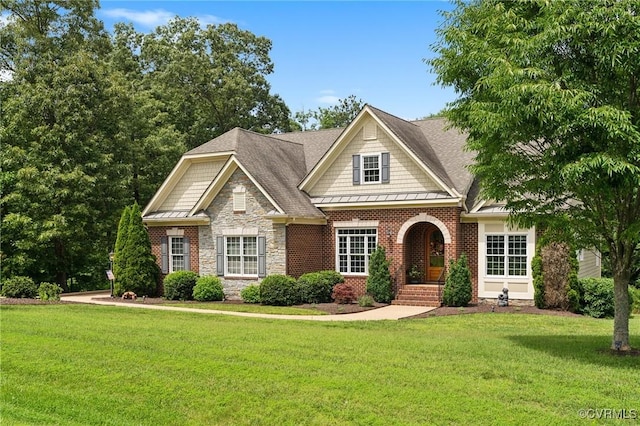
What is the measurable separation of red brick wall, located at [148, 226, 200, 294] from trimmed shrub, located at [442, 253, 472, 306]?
1041cm

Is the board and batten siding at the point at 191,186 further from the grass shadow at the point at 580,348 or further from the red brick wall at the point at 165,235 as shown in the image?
the grass shadow at the point at 580,348

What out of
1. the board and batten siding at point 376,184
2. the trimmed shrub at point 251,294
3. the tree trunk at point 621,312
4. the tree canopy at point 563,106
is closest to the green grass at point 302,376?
the tree trunk at point 621,312

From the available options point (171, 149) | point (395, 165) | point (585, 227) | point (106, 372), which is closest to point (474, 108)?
point (585, 227)

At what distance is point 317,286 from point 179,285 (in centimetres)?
582

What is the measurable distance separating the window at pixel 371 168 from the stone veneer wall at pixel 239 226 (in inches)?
151

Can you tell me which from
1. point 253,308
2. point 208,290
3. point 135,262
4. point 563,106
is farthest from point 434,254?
point 563,106

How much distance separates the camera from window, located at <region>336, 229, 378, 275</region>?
73.6 feet

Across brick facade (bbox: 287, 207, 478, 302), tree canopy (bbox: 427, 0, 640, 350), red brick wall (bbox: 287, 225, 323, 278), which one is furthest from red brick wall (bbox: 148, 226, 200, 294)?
tree canopy (bbox: 427, 0, 640, 350)

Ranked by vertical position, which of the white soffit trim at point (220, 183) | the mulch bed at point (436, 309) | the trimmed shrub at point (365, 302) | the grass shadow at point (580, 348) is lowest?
the mulch bed at point (436, 309)

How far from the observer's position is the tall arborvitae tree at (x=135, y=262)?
78.7 ft

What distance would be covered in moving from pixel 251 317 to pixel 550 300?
9.52 meters

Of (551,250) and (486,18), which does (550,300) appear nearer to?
(551,250)

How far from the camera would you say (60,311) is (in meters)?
17.8

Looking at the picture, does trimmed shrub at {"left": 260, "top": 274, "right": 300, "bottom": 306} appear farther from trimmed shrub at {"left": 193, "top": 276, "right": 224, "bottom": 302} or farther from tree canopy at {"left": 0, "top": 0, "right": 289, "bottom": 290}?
tree canopy at {"left": 0, "top": 0, "right": 289, "bottom": 290}
